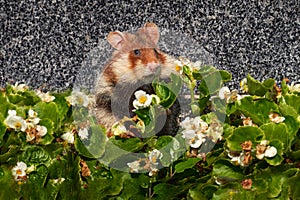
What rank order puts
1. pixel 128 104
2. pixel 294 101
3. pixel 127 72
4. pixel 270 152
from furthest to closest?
pixel 127 72, pixel 128 104, pixel 294 101, pixel 270 152

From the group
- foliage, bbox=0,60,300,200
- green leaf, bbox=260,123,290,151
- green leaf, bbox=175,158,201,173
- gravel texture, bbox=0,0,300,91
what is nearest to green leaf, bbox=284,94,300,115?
foliage, bbox=0,60,300,200

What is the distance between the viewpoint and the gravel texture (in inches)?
102

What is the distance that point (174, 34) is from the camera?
2.65 m

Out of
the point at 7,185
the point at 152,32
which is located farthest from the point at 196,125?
the point at 152,32

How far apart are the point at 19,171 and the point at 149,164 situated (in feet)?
0.75

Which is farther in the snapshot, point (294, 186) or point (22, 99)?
point (22, 99)

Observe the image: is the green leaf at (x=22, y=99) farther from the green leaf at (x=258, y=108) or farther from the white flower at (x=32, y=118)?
the green leaf at (x=258, y=108)

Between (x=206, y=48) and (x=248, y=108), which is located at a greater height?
(x=248, y=108)

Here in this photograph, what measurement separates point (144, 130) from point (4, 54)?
157 centimetres

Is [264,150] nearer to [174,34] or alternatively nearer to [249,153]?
[249,153]

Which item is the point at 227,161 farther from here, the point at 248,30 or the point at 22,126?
the point at 248,30

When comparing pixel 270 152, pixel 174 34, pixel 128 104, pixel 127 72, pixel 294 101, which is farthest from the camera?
pixel 174 34

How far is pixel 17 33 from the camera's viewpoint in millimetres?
2664

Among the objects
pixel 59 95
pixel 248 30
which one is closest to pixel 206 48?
pixel 248 30
